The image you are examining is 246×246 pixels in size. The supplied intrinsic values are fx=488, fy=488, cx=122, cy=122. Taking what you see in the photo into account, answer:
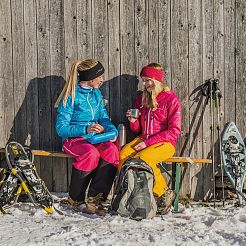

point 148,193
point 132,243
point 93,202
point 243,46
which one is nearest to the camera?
point 132,243

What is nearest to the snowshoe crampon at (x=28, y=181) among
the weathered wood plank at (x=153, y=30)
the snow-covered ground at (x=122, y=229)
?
the snow-covered ground at (x=122, y=229)

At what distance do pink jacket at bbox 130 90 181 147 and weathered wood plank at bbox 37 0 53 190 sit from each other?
1.06 metres

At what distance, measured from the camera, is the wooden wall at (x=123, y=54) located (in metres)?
5.69

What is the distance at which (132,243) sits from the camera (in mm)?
4145

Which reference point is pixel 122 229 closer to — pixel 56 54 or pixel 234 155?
pixel 234 155

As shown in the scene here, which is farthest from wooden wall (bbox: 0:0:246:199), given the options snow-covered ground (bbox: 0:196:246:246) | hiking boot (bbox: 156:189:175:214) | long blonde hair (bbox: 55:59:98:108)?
snow-covered ground (bbox: 0:196:246:246)

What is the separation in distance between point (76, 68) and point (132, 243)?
2.14 meters

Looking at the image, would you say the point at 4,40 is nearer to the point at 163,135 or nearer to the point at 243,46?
the point at 163,135

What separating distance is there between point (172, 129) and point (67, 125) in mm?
1151

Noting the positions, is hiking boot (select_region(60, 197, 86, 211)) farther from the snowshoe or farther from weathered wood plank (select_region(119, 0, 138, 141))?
weathered wood plank (select_region(119, 0, 138, 141))

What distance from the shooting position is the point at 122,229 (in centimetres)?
449

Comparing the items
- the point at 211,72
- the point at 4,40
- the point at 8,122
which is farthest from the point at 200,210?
the point at 4,40

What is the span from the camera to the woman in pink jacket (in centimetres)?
520

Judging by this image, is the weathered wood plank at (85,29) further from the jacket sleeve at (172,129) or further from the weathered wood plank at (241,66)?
the weathered wood plank at (241,66)
